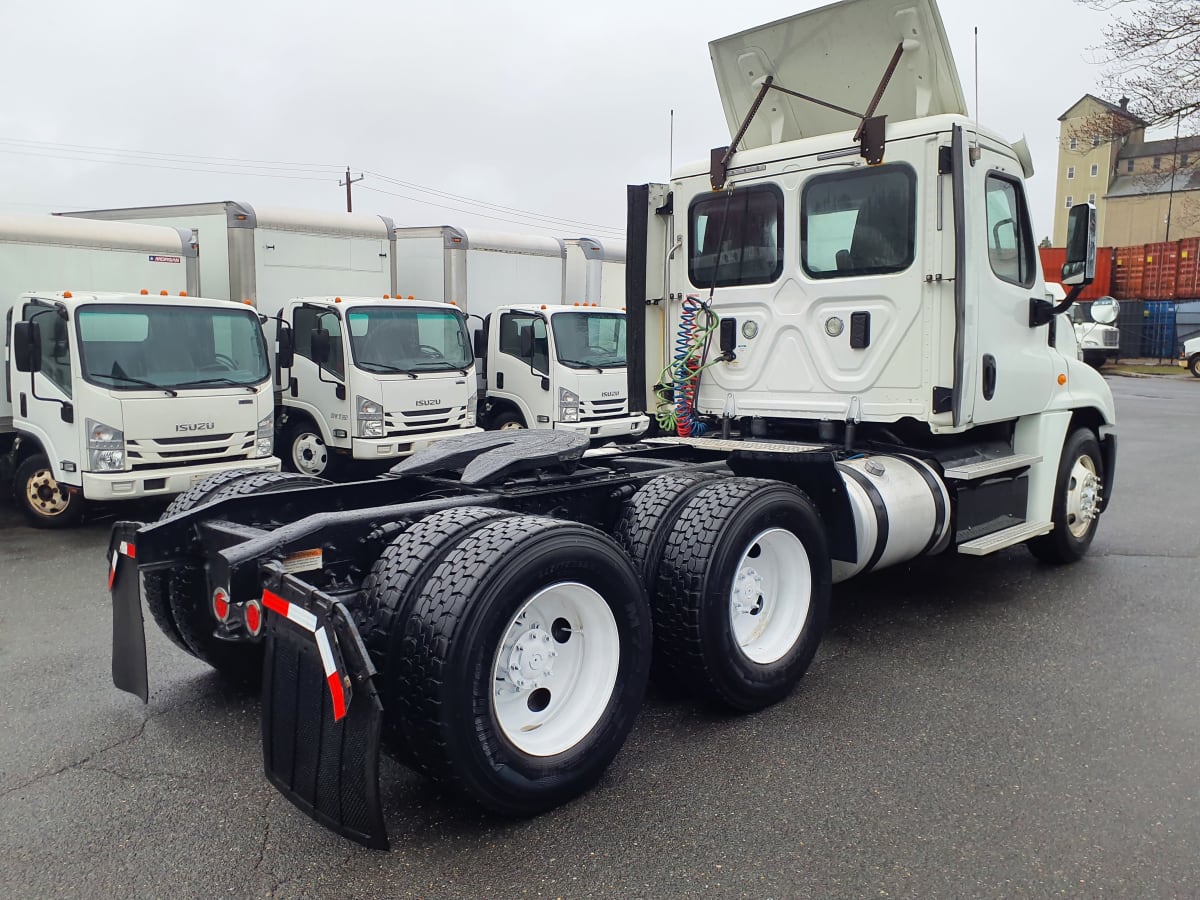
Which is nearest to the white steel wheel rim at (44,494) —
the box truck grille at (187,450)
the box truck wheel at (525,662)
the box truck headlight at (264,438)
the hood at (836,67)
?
the box truck grille at (187,450)

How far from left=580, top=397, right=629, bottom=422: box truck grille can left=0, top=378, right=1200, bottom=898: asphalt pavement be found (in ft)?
21.9

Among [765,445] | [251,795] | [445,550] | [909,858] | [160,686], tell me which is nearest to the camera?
[909,858]

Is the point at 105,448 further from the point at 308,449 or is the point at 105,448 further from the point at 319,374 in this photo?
the point at 308,449

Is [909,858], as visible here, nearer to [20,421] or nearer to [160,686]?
[160,686]

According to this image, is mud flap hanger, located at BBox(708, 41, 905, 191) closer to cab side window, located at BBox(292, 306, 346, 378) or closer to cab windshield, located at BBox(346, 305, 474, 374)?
cab windshield, located at BBox(346, 305, 474, 374)

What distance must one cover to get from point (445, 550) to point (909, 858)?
71.2 inches

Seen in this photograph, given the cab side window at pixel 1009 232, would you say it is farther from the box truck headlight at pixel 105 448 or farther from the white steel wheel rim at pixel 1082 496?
the box truck headlight at pixel 105 448

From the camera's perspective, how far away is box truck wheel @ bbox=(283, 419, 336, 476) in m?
10.9

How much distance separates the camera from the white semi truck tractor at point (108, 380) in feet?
26.1

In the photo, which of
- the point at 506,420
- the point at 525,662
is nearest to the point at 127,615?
the point at 525,662

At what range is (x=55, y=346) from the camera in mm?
8195

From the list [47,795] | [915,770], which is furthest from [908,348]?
[47,795]

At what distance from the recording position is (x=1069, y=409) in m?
6.46

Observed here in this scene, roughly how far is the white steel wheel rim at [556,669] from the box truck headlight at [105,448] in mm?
5819
